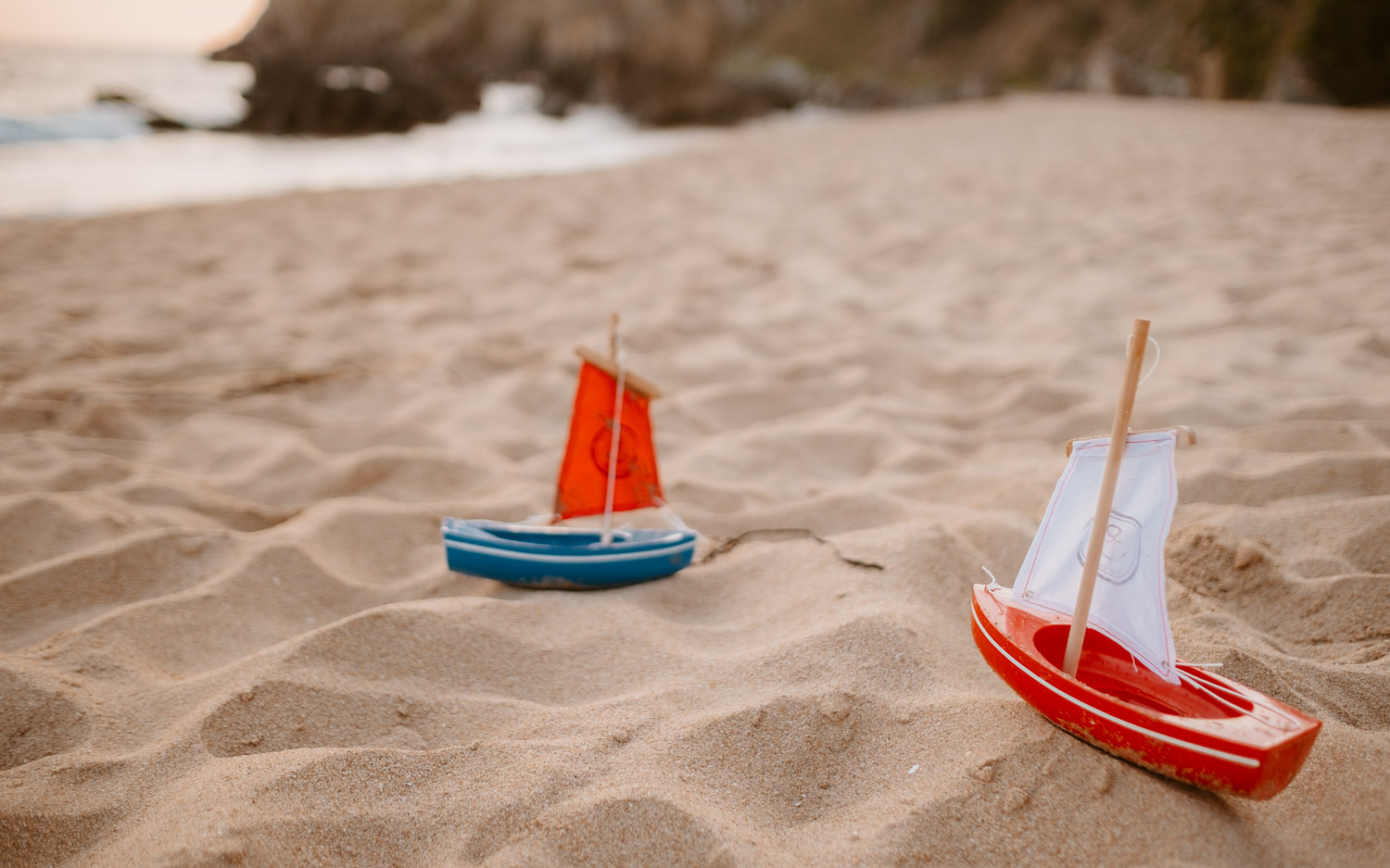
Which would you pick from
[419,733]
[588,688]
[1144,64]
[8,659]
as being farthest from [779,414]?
[1144,64]

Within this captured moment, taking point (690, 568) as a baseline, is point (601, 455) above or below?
above

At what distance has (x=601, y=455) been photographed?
5.97 feet

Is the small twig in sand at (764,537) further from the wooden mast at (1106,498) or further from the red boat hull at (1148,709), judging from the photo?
the wooden mast at (1106,498)

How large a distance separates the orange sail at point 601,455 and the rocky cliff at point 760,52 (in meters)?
13.8

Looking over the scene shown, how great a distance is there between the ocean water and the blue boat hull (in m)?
6.59

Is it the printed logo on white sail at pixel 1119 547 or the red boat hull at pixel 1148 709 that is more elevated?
the printed logo on white sail at pixel 1119 547

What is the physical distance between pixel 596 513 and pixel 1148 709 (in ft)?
3.72

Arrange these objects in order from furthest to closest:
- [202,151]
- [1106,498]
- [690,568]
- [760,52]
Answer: [760,52] < [202,151] < [690,568] < [1106,498]

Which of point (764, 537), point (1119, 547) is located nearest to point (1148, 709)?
point (1119, 547)

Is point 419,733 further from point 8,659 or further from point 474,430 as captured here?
point 474,430

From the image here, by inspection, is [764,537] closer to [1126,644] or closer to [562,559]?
[562,559]

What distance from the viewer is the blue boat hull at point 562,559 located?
1.67 m

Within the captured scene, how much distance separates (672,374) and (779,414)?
0.53 m

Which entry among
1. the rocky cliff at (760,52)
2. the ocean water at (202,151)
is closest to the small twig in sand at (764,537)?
the ocean water at (202,151)
